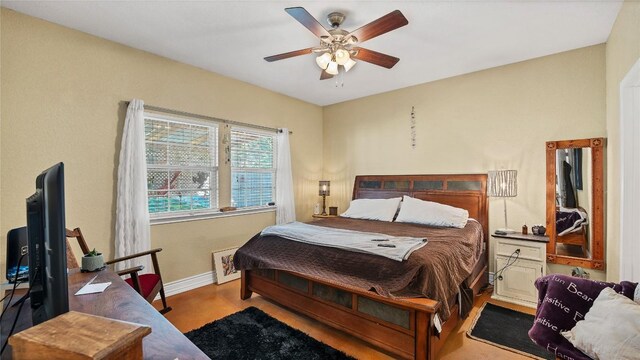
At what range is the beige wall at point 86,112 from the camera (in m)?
2.32

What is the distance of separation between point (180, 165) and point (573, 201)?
4.38 m

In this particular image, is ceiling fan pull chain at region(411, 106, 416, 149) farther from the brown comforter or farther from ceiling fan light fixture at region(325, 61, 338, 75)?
ceiling fan light fixture at region(325, 61, 338, 75)

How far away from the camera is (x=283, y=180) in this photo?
438 centimetres

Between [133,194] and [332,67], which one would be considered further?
[133,194]

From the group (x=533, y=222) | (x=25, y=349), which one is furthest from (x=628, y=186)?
(x=25, y=349)

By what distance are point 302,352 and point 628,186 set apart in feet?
9.17

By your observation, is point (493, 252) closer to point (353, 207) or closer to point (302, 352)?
point (353, 207)

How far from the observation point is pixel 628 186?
7.20 ft

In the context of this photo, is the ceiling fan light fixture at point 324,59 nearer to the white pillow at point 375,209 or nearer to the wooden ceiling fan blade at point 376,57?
the wooden ceiling fan blade at point 376,57

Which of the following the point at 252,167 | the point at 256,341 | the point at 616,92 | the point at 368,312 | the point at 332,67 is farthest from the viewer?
the point at 252,167

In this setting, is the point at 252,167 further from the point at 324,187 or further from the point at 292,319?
the point at 292,319

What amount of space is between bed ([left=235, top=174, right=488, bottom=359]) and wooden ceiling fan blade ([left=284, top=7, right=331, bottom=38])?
1.75 meters

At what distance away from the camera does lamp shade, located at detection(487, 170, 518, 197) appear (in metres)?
3.16

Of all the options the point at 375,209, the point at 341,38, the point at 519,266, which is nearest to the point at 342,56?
the point at 341,38
